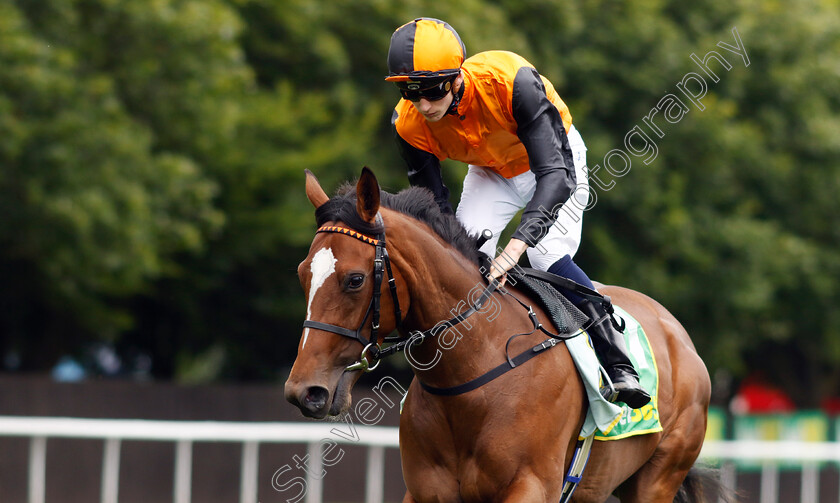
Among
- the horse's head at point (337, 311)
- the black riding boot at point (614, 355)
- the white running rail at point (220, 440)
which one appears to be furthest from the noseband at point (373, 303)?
the white running rail at point (220, 440)

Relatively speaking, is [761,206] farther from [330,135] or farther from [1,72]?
[1,72]

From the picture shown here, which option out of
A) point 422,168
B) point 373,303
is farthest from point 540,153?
point 373,303

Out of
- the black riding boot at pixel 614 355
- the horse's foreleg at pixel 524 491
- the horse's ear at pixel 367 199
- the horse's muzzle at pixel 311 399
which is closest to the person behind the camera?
the horse's muzzle at pixel 311 399

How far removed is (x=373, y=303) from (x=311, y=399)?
16.0 inches

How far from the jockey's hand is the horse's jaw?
872 mm

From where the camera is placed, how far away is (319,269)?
3746 millimetres

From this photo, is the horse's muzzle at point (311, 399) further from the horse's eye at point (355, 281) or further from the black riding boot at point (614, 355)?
the black riding boot at point (614, 355)

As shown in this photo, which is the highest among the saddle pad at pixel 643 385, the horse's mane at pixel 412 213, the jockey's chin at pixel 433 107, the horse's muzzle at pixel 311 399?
the jockey's chin at pixel 433 107

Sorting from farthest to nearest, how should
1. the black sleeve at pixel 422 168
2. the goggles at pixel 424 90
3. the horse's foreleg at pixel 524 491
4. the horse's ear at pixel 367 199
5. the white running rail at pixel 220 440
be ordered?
the white running rail at pixel 220 440
the black sleeve at pixel 422 168
the goggles at pixel 424 90
the horse's foreleg at pixel 524 491
the horse's ear at pixel 367 199

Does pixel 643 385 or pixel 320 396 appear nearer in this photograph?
pixel 320 396

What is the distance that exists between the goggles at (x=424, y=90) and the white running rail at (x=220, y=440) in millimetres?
4911

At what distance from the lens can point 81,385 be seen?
10281mm

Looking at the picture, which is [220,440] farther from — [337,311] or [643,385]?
[337,311]

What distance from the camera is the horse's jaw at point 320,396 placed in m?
3.61
